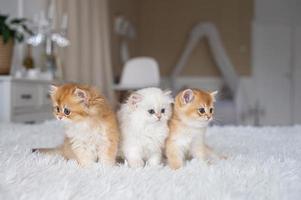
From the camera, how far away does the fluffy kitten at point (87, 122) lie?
954 millimetres

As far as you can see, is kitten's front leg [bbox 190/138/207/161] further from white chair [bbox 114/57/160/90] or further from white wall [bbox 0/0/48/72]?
white chair [bbox 114/57/160/90]

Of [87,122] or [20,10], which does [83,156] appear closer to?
[87,122]

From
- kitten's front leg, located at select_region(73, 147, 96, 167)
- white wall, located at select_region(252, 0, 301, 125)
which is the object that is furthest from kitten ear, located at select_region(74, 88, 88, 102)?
white wall, located at select_region(252, 0, 301, 125)

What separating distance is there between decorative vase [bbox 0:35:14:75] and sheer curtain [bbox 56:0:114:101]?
0.79 m

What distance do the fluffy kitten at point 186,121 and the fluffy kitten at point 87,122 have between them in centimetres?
16

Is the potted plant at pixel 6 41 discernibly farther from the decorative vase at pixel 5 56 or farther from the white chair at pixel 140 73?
the white chair at pixel 140 73

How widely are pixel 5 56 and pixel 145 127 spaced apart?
1.87m

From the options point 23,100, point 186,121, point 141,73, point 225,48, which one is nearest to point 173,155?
point 186,121

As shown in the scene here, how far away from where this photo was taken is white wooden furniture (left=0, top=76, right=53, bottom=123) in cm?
241

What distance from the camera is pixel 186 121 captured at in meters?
1.04

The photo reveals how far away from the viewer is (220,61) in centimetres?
528

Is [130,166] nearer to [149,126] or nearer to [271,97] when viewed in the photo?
[149,126]

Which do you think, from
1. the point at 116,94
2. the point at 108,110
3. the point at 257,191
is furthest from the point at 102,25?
the point at 257,191

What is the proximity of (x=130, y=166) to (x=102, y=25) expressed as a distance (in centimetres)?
334
